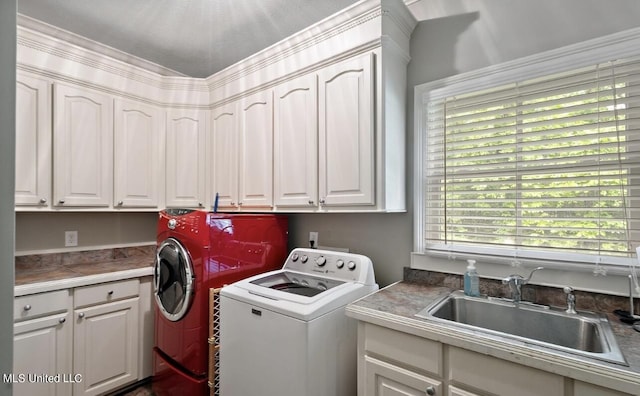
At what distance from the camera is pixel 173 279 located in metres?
2.06

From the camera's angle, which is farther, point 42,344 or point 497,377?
point 42,344

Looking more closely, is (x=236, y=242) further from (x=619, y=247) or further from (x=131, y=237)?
(x=619, y=247)

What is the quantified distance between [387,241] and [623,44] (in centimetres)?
145

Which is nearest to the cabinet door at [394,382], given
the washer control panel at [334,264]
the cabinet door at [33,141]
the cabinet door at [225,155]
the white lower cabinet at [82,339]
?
the washer control panel at [334,264]

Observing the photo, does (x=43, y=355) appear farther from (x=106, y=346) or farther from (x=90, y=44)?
(x=90, y=44)

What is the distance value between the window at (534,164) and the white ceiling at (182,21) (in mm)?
1031

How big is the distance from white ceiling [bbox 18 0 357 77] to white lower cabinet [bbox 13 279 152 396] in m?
1.75

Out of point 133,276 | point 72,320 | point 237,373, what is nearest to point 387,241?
point 237,373

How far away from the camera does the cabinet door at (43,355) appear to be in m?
1.78

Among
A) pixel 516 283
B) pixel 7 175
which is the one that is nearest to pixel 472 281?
pixel 516 283

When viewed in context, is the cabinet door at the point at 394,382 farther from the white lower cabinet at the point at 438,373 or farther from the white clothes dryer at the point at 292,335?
the white clothes dryer at the point at 292,335

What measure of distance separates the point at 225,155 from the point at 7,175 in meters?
2.21

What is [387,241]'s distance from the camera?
2051 mm

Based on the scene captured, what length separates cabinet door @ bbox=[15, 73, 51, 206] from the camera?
198cm
